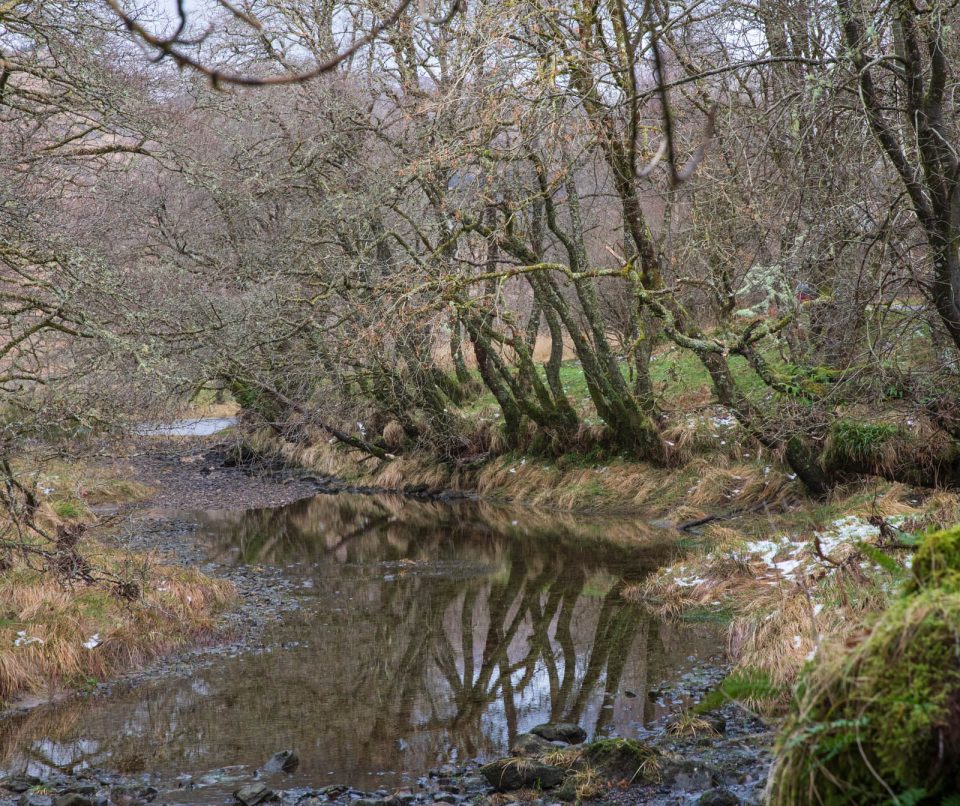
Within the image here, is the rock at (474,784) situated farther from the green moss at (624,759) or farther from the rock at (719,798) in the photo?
the rock at (719,798)

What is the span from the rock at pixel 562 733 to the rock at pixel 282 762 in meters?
1.55

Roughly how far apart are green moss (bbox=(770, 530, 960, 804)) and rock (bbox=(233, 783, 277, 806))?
11.6ft

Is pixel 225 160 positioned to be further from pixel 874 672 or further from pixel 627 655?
pixel 874 672

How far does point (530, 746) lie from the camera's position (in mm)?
5844

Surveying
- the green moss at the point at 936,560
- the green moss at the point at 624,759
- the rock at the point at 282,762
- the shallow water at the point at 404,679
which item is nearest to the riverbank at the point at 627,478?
the shallow water at the point at 404,679

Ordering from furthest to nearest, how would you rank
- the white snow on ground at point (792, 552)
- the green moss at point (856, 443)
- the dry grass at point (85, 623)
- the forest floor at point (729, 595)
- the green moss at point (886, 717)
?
the green moss at point (856, 443) < the white snow on ground at point (792, 552) < the dry grass at point (85, 623) < the forest floor at point (729, 595) < the green moss at point (886, 717)

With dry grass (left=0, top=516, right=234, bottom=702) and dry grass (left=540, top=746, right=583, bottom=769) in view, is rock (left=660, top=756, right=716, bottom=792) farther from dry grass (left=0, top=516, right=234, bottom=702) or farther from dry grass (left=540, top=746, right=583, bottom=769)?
dry grass (left=0, top=516, right=234, bottom=702)

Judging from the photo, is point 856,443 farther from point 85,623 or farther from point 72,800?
point 72,800

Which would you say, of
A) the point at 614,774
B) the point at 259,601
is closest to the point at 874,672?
the point at 614,774

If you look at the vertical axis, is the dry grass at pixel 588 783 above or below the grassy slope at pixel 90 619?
below

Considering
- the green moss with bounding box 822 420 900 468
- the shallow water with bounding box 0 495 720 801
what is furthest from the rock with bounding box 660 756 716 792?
the green moss with bounding box 822 420 900 468

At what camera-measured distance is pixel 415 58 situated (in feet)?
47.1

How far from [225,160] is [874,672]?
1396 centimetres

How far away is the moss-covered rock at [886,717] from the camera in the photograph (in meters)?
2.29
